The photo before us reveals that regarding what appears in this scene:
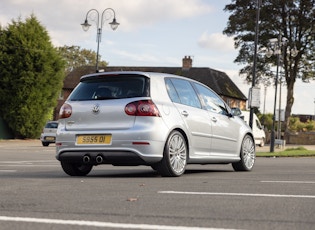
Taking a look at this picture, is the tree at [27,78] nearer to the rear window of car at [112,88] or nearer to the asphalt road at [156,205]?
the rear window of car at [112,88]

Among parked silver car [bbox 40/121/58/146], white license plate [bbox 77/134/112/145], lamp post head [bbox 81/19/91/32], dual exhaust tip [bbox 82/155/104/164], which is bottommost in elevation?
parked silver car [bbox 40/121/58/146]

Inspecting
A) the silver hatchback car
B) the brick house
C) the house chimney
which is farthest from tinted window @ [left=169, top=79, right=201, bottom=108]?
the house chimney

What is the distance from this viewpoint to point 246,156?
1192 centimetres

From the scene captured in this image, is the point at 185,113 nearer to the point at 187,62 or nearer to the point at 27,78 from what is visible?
the point at 27,78

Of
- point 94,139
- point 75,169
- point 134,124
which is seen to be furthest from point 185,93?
point 75,169

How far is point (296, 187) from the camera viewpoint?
7.82m

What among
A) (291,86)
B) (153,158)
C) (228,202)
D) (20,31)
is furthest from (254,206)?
(291,86)

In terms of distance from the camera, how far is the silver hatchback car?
9.23 metres

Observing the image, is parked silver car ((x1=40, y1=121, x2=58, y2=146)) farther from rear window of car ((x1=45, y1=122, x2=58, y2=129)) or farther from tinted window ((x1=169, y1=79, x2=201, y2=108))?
tinted window ((x1=169, y1=79, x2=201, y2=108))

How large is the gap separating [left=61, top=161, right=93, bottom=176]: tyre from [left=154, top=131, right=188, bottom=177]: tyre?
1568 millimetres

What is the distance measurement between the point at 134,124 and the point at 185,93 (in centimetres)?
148

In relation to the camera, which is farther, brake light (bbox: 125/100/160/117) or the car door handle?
the car door handle

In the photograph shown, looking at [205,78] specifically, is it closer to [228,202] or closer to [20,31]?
[20,31]

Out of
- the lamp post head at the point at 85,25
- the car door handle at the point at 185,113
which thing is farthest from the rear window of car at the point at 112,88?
the lamp post head at the point at 85,25
